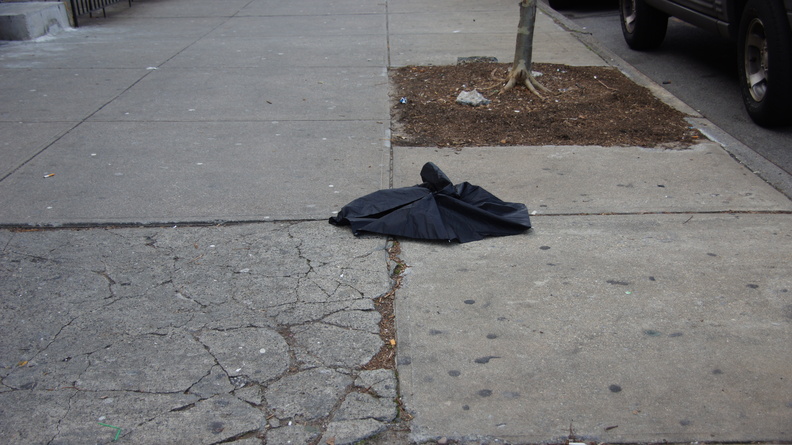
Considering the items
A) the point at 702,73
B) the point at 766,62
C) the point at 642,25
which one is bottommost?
the point at 702,73

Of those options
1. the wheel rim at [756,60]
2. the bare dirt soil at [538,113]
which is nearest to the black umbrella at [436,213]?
the bare dirt soil at [538,113]

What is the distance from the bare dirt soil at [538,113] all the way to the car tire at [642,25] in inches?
56.4

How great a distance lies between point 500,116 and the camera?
269 inches

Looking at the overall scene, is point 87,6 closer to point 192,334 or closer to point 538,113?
point 538,113

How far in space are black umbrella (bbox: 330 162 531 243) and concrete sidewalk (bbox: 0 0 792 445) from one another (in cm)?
11

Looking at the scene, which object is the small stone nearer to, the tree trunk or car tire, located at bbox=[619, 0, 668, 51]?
the tree trunk

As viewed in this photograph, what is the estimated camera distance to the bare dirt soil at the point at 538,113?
626 centimetres

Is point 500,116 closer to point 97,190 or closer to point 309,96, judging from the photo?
point 309,96

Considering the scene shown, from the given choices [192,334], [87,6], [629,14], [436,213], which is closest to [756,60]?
[629,14]

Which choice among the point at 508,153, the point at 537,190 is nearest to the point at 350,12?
the point at 508,153

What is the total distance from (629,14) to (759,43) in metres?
3.76

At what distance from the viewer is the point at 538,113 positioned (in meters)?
6.87

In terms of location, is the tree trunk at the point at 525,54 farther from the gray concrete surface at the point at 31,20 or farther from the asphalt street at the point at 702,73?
the gray concrete surface at the point at 31,20

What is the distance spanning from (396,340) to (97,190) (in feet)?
9.53
